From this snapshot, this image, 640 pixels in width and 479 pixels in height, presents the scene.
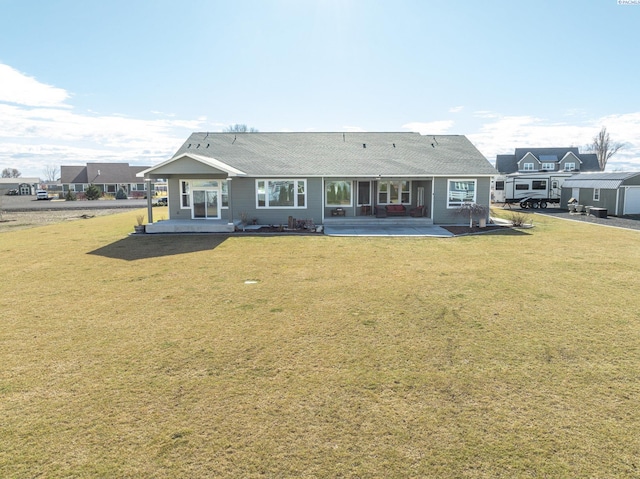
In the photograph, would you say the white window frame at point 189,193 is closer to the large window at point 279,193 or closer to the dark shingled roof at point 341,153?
the dark shingled roof at point 341,153

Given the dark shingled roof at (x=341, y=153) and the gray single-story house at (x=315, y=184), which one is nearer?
the gray single-story house at (x=315, y=184)

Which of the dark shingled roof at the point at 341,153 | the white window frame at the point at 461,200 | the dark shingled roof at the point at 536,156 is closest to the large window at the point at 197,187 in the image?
the dark shingled roof at the point at 341,153

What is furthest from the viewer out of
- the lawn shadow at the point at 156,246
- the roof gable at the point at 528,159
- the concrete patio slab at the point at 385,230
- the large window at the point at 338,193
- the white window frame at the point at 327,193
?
the roof gable at the point at 528,159

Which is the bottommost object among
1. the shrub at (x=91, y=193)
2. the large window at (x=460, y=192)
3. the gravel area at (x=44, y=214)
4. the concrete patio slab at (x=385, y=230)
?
the concrete patio slab at (x=385, y=230)

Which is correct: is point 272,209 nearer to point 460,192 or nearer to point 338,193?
point 338,193

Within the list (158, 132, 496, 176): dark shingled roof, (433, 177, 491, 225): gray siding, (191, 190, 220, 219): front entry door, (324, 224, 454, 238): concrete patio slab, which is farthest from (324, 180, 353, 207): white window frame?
(191, 190, 220, 219): front entry door

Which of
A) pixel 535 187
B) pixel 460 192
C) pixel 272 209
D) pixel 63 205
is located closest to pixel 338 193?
pixel 272 209
